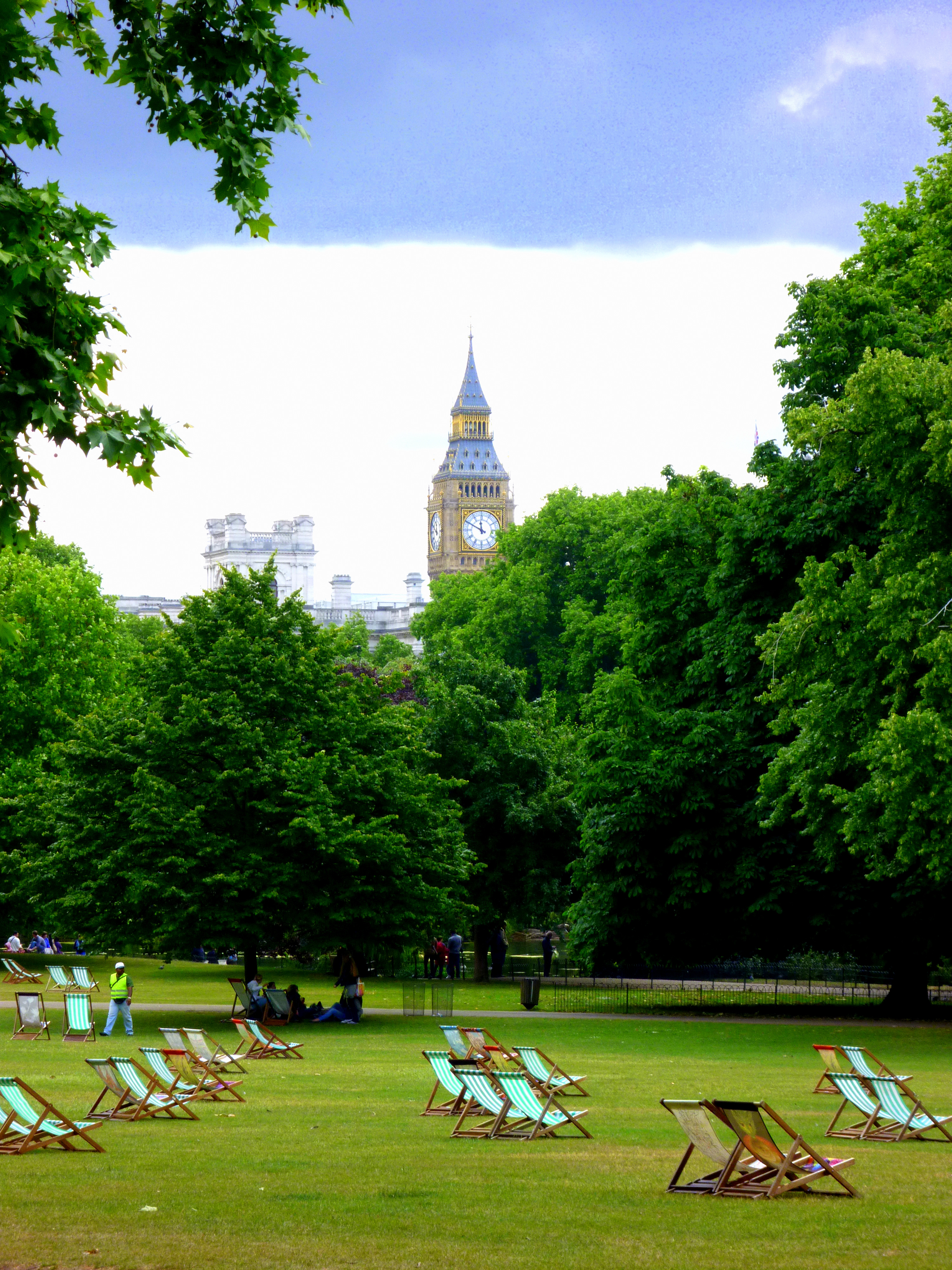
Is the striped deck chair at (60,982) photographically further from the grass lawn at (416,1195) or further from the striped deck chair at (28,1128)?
the striped deck chair at (28,1128)

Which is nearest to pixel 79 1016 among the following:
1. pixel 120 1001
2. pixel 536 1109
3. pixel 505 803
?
pixel 120 1001

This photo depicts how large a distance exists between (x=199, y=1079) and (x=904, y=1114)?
7.78 metres

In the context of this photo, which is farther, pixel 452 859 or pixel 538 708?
pixel 538 708

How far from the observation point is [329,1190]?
11.0 metres

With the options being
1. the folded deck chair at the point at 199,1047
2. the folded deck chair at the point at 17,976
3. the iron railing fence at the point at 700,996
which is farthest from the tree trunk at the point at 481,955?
the folded deck chair at the point at 199,1047

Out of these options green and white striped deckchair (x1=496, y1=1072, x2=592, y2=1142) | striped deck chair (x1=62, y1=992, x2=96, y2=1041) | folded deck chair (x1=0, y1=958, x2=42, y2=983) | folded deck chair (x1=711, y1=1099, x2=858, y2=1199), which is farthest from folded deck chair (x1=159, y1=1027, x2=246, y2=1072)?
folded deck chair (x1=0, y1=958, x2=42, y2=983)

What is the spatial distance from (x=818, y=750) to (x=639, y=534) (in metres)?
12.0

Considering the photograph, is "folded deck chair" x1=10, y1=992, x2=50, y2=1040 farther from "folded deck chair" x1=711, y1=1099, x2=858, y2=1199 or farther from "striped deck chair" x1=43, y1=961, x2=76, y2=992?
"folded deck chair" x1=711, y1=1099, x2=858, y2=1199

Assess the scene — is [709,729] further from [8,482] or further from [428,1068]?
[8,482]

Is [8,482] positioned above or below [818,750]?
above

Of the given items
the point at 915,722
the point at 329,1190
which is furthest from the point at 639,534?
the point at 329,1190

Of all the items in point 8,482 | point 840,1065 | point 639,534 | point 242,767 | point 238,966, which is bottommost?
point 238,966

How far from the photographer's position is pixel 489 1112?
1447 centimetres

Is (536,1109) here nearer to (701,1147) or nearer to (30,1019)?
(701,1147)
